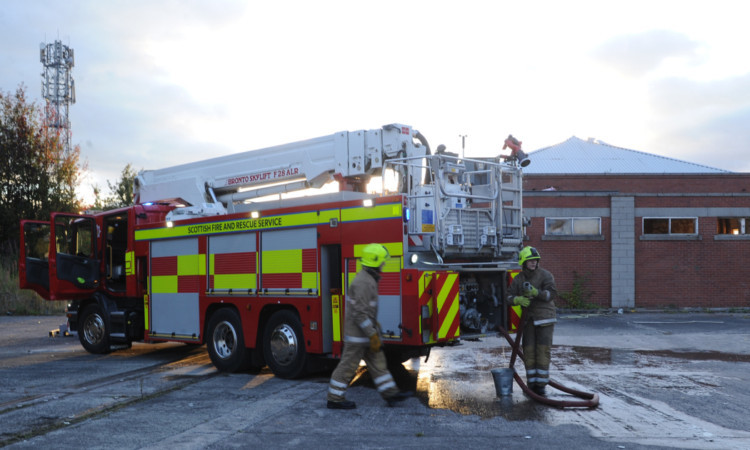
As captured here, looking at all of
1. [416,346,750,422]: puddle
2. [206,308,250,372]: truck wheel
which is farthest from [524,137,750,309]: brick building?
[206,308,250,372]: truck wheel

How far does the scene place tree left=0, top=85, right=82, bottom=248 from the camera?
25.8 metres

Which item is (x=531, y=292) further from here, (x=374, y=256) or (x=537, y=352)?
(x=374, y=256)

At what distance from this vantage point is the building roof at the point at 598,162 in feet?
97.0

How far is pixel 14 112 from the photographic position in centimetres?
2642

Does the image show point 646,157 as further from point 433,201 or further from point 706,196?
point 433,201

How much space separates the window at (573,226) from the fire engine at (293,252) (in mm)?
13231

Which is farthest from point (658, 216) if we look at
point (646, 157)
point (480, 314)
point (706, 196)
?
point (480, 314)

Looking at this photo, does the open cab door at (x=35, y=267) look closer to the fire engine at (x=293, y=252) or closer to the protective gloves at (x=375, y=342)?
the fire engine at (x=293, y=252)

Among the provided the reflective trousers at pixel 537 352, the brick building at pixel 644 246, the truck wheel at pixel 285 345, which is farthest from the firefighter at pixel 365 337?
the brick building at pixel 644 246

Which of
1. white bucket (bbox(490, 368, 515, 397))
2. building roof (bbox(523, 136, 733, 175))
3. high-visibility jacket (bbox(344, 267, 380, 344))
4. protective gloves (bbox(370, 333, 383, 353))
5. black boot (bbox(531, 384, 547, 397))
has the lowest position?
black boot (bbox(531, 384, 547, 397))

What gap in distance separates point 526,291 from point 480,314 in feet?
3.65

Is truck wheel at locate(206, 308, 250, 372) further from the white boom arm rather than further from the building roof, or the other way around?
the building roof

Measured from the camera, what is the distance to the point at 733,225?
22.4m

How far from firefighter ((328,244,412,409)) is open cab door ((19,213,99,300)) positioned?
6615mm
